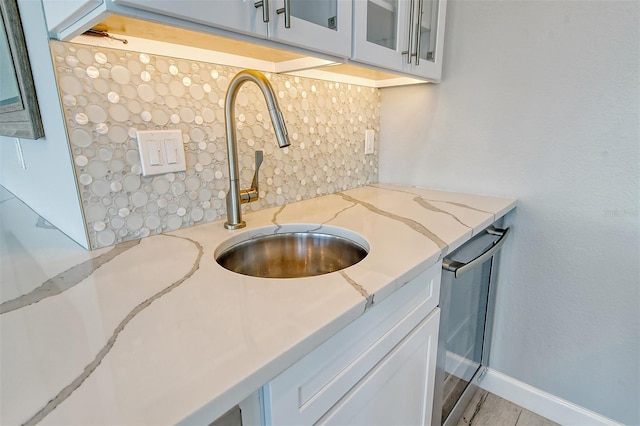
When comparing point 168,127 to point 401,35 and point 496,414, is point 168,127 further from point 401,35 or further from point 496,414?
point 496,414

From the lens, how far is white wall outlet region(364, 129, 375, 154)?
1561 mm

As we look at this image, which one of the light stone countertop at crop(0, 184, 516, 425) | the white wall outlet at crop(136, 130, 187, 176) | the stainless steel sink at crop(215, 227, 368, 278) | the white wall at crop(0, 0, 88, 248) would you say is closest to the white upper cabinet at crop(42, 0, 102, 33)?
the white wall at crop(0, 0, 88, 248)

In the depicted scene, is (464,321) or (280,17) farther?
(464,321)

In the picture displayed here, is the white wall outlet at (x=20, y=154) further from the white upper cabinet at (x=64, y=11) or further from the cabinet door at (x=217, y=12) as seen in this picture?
the cabinet door at (x=217, y=12)

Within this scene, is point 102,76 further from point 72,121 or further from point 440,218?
point 440,218

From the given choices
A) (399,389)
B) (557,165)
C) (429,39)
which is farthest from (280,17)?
(557,165)

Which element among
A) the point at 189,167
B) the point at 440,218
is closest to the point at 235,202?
the point at 189,167

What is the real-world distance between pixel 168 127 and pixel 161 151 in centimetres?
7

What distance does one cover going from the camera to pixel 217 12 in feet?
2.00

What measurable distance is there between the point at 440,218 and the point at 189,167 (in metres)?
0.79

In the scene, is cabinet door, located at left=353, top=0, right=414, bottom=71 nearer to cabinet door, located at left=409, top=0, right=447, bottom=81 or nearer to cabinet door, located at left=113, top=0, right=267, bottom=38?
cabinet door, located at left=409, top=0, right=447, bottom=81

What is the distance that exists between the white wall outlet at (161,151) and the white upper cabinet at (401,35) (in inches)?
22.0

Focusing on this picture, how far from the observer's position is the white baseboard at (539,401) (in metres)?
1.24

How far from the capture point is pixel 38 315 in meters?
0.51
